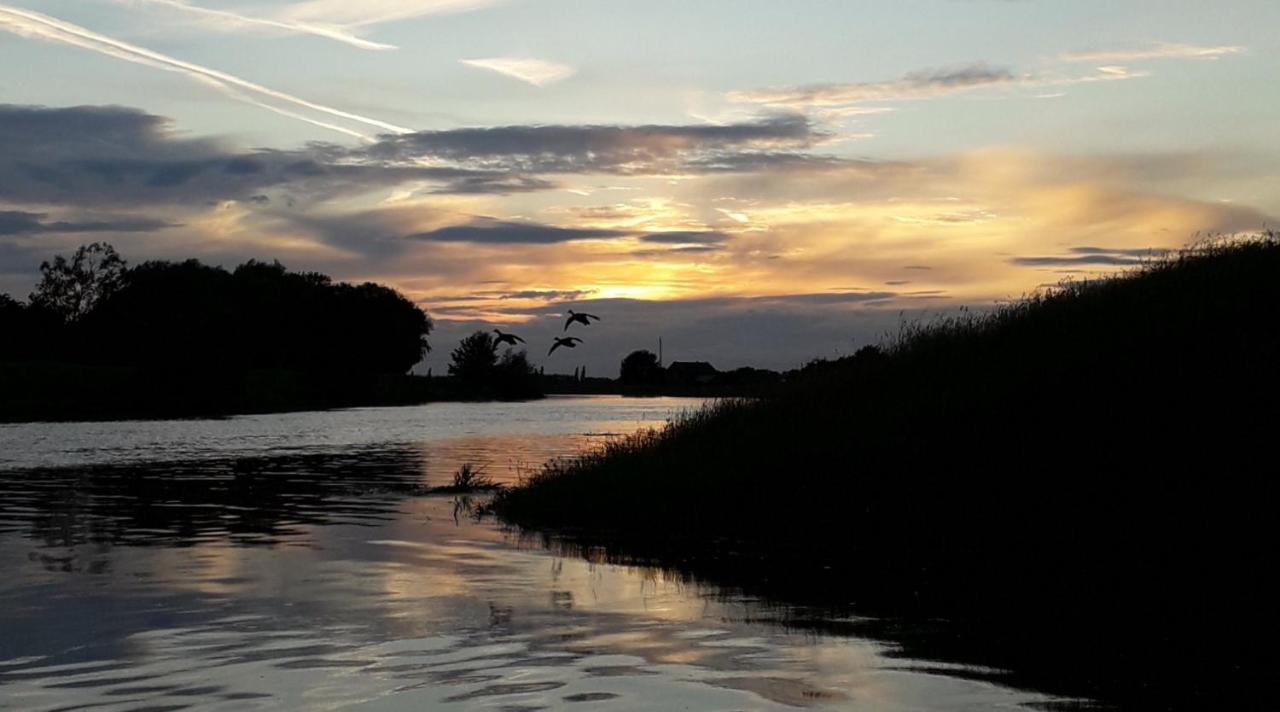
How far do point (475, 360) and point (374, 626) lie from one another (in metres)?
165

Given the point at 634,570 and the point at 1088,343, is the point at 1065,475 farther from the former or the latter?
the point at 634,570

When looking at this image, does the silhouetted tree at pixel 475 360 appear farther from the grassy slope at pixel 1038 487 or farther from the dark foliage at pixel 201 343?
the grassy slope at pixel 1038 487

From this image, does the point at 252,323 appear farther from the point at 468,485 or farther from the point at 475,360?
the point at 468,485

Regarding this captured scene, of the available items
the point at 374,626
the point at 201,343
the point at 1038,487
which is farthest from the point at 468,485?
the point at 201,343

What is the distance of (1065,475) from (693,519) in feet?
24.0

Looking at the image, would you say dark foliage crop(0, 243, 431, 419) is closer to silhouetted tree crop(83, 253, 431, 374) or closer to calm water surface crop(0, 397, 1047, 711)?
silhouetted tree crop(83, 253, 431, 374)

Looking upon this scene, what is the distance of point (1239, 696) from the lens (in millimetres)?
11078

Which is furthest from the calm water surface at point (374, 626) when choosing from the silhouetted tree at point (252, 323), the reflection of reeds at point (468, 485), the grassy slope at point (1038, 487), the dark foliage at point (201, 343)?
the silhouetted tree at point (252, 323)

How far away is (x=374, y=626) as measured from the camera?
1459cm

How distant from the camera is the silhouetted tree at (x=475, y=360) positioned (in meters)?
178

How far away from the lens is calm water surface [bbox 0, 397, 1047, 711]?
11109 mm

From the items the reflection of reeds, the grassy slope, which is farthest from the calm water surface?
the reflection of reeds

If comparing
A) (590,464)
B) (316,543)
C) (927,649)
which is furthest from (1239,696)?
(590,464)

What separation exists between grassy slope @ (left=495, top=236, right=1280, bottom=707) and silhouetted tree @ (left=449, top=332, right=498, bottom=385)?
150 metres
